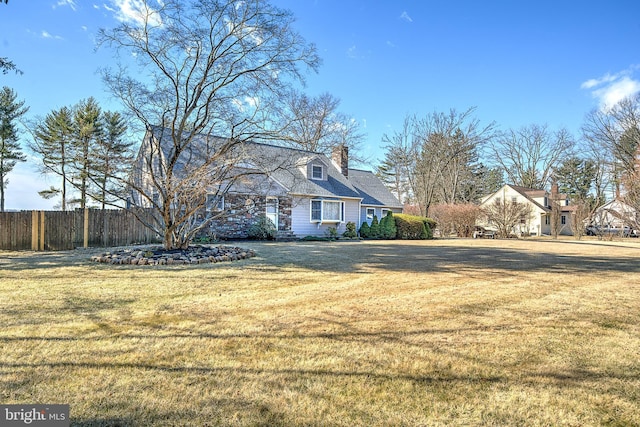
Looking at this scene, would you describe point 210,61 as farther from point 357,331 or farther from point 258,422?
point 258,422

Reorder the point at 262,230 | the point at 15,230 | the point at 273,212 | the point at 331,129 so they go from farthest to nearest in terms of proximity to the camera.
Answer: the point at 331,129, the point at 273,212, the point at 262,230, the point at 15,230

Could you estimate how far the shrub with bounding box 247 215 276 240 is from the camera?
15.9 metres

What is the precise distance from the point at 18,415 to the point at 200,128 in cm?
832

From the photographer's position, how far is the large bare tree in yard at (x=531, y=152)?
3506 centimetres

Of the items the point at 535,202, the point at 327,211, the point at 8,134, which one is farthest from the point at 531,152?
the point at 8,134

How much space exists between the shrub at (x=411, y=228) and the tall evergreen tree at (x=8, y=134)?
78.8 ft

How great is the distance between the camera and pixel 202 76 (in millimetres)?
9242

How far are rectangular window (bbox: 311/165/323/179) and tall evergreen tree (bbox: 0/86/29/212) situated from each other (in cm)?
1845

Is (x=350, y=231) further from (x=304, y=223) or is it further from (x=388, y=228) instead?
(x=304, y=223)

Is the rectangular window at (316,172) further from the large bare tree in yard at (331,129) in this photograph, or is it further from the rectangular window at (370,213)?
the large bare tree in yard at (331,129)

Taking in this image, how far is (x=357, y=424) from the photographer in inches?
71.0

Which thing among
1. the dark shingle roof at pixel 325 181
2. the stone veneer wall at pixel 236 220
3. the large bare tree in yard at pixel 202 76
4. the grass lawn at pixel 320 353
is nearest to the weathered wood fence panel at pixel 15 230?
the large bare tree in yard at pixel 202 76

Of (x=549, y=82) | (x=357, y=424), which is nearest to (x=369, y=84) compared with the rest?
(x=549, y=82)

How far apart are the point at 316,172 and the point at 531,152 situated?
94.4 feet
